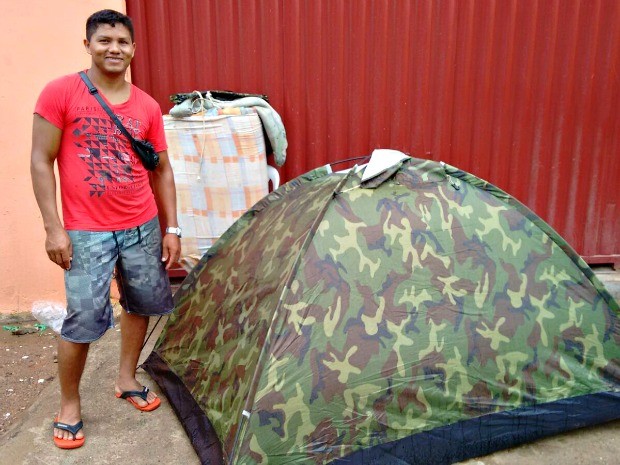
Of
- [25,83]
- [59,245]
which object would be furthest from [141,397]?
[25,83]

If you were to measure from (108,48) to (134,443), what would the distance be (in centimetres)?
183

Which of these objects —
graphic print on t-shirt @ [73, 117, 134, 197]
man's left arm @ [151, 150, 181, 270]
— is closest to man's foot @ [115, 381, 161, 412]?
man's left arm @ [151, 150, 181, 270]

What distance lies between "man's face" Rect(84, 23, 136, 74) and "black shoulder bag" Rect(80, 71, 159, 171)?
95 millimetres

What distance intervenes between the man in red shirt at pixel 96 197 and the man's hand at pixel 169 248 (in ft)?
0.13

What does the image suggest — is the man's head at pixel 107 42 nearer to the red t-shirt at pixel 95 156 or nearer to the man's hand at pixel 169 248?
the red t-shirt at pixel 95 156

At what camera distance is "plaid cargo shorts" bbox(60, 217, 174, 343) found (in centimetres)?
275

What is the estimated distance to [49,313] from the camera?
4250 millimetres

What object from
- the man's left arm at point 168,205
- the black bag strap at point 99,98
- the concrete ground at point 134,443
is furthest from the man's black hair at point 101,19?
the concrete ground at point 134,443

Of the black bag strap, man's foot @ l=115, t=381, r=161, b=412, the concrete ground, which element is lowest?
the concrete ground

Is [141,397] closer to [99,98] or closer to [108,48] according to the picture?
[99,98]

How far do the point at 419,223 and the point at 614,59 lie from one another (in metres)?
2.74

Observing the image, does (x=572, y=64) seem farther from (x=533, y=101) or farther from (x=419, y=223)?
(x=419, y=223)

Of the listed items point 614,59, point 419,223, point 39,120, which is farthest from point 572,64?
point 39,120

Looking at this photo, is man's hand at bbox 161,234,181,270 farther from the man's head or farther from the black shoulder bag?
the man's head
